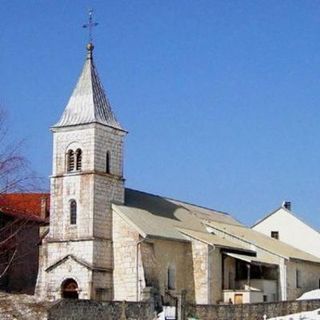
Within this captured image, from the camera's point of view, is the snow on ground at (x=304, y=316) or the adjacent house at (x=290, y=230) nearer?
the snow on ground at (x=304, y=316)

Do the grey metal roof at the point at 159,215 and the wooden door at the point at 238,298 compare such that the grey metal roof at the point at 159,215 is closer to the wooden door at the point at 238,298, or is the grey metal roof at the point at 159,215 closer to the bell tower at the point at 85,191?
the bell tower at the point at 85,191

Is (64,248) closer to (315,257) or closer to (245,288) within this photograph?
(245,288)

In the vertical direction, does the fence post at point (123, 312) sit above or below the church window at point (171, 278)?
below

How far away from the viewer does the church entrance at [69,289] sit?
63.4 m

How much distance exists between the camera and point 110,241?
211 ft

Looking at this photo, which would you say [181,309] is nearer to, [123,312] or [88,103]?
[123,312]

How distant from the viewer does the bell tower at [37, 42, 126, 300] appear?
63188 mm

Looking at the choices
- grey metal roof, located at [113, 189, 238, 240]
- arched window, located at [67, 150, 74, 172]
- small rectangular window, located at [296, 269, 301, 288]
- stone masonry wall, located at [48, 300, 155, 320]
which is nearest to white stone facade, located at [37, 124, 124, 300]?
arched window, located at [67, 150, 74, 172]

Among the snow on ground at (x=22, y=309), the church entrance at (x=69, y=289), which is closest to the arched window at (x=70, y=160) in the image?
the church entrance at (x=69, y=289)

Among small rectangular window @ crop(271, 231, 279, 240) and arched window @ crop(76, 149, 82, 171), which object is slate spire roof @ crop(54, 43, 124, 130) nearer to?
arched window @ crop(76, 149, 82, 171)

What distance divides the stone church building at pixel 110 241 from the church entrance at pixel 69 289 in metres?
0.07

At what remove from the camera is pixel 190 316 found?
53.6 m

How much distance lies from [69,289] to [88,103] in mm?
13208

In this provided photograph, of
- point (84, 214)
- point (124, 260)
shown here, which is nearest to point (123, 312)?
point (124, 260)
